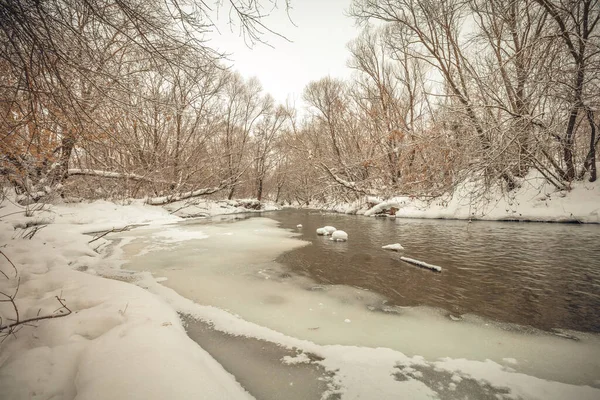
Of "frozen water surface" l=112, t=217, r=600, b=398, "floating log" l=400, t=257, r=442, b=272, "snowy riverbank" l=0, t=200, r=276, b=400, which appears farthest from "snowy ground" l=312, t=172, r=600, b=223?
"snowy riverbank" l=0, t=200, r=276, b=400

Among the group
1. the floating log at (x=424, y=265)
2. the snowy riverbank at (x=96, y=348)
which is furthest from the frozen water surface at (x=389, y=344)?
the floating log at (x=424, y=265)

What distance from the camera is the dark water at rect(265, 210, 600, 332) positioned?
2.99m

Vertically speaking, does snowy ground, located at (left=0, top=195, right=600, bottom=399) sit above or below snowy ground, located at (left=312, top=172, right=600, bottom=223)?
below

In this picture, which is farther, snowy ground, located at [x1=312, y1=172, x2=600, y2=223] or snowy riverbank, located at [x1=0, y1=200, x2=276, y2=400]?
snowy ground, located at [x1=312, y1=172, x2=600, y2=223]

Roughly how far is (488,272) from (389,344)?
127 inches

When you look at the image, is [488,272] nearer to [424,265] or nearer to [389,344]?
[424,265]

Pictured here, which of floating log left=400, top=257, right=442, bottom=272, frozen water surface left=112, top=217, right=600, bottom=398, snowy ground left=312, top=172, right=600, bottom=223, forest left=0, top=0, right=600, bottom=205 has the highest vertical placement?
forest left=0, top=0, right=600, bottom=205

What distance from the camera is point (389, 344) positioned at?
2248 millimetres

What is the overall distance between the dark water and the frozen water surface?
14.2 inches

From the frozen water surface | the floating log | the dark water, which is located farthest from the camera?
the floating log

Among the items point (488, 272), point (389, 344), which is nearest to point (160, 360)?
point (389, 344)

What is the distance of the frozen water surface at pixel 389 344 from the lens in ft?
5.72

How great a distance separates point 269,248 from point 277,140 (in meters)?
22.4

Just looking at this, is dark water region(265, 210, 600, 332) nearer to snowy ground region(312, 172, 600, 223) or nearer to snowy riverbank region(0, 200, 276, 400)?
snowy ground region(312, 172, 600, 223)
